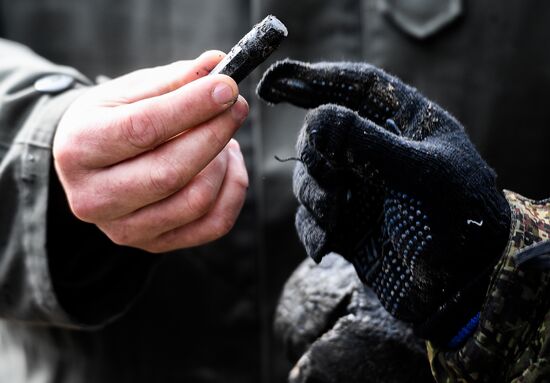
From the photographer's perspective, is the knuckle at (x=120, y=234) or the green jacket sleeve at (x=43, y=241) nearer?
the knuckle at (x=120, y=234)

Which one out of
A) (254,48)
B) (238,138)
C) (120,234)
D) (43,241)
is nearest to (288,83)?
(254,48)

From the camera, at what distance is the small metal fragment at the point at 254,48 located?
0.60 meters

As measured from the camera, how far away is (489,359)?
539 millimetres

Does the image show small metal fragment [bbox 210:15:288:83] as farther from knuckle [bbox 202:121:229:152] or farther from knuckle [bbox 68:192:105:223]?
knuckle [bbox 68:192:105:223]

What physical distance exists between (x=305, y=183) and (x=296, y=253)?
0.51 meters

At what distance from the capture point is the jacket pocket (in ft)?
3.31

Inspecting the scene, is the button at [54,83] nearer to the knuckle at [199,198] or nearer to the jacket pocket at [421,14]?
the knuckle at [199,198]

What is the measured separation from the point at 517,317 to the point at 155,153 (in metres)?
0.36

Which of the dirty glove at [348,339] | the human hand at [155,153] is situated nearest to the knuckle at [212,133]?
the human hand at [155,153]

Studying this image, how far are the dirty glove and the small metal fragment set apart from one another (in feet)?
0.85

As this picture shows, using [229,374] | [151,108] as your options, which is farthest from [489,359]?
[229,374]

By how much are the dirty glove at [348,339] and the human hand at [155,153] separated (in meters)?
0.13

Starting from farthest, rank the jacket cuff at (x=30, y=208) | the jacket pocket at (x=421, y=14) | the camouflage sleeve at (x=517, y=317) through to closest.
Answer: the jacket pocket at (x=421, y=14) < the jacket cuff at (x=30, y=208) < the camouflage sleeve at (x=517, y=317)

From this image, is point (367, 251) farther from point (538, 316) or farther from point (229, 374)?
point (229, 374)
